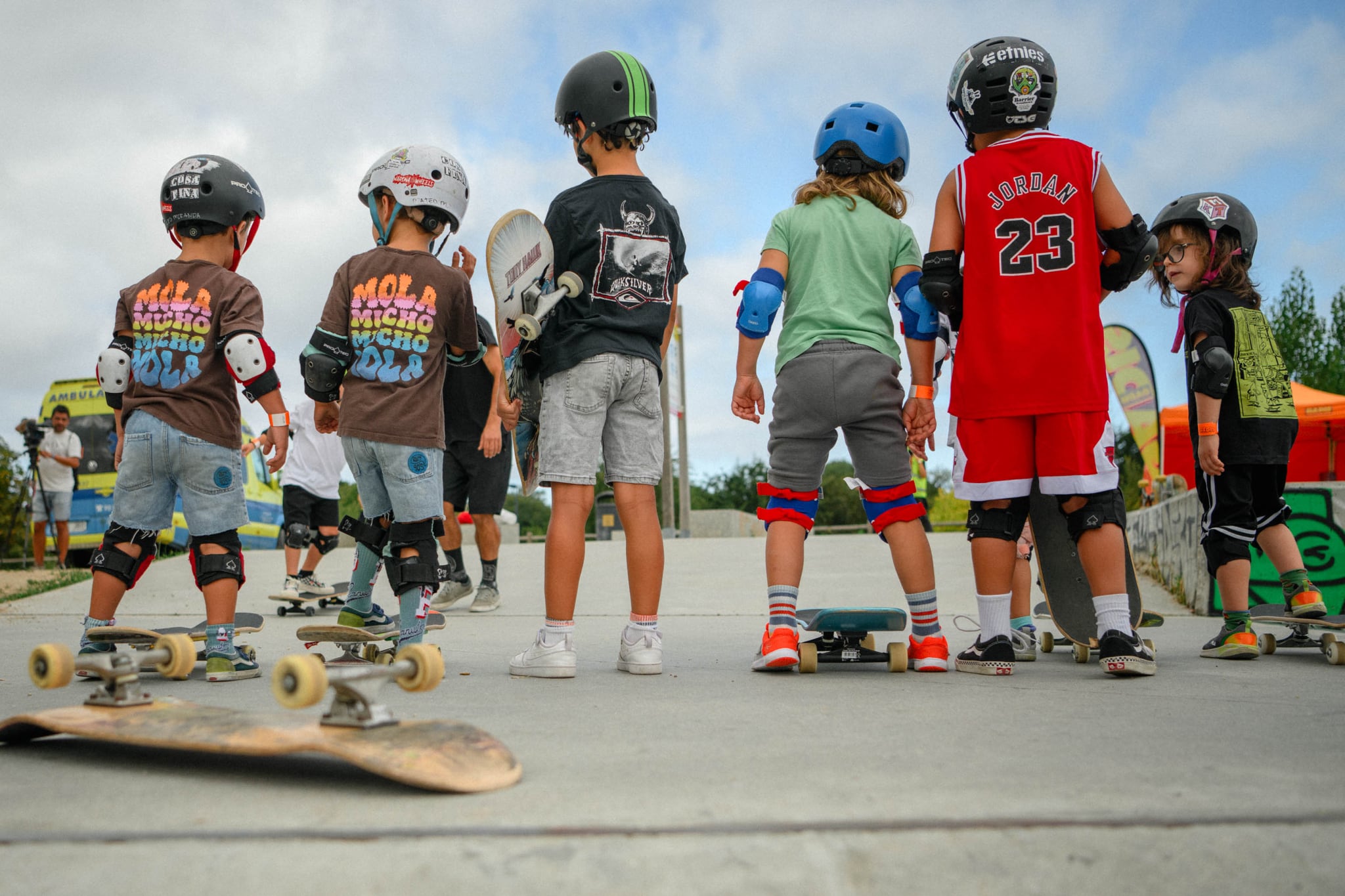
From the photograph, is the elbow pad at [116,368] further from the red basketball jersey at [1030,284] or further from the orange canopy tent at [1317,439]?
the orange canopy tent at [1317,439]

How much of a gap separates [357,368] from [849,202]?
6.73 feet

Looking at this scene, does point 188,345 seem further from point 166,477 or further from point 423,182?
point 423,182

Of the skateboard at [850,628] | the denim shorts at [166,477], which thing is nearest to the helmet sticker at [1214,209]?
the skateboard at [850,628]

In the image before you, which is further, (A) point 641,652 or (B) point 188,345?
(B) point 188,345

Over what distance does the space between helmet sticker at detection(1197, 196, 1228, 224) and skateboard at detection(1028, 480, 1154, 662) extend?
5.22 ft

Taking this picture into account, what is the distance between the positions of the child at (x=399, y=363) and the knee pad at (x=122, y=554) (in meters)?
0.76

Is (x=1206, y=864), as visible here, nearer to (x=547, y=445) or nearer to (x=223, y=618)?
(x=547, y=445)

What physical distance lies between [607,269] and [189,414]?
5.56 ft

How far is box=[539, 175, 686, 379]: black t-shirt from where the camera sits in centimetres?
388

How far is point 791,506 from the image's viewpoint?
3934 mm

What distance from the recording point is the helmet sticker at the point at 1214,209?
15.0ft

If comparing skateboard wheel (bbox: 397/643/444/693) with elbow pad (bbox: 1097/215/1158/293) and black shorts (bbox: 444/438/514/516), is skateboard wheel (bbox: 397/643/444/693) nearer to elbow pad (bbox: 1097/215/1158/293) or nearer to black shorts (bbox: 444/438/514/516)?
elbow pad (bbox: 1097/215/1158/293)

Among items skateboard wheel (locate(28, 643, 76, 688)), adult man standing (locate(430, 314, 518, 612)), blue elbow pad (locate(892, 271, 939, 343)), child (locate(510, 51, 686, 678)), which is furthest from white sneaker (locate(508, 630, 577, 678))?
adult man standing (locate(430, 314, 518, 612))

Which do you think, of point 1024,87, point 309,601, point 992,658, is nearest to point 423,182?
point 1024,87
